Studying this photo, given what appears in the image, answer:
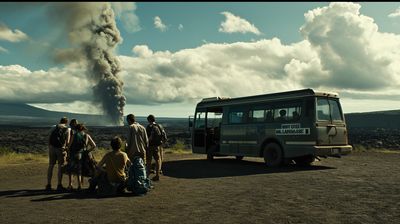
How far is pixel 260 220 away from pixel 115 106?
127139mm

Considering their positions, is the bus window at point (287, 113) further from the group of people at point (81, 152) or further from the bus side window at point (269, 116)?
the group of people at point (81, 152)

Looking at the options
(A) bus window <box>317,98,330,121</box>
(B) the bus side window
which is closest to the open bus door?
(B) the bus side window

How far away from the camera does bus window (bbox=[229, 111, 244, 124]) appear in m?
17.7

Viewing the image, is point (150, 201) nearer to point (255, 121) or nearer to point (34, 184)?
point (34, 184)

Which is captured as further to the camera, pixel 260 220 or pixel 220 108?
pixel 220 108

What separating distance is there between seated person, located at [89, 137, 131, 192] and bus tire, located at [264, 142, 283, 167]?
24.4ft

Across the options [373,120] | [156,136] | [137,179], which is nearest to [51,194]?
[137,179]

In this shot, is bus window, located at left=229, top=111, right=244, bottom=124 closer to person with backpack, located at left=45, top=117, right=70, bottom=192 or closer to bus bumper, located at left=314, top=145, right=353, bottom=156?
bus bumper, located at left=314, top=145, right=353, bottom=156

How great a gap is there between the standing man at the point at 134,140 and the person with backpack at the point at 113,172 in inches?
21.9

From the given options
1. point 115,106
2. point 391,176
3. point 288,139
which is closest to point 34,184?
point 288,139

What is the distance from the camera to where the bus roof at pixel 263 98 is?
15085 millimetres

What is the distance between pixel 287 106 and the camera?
15625mm

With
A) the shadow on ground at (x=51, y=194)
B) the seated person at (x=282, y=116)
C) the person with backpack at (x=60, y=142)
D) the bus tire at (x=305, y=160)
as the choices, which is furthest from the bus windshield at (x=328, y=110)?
the person with backpack at (x=60, y=142)

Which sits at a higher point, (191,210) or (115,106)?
(115,106)
